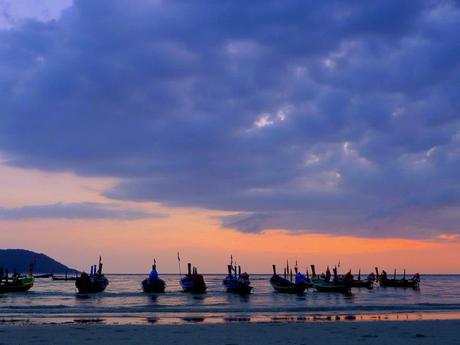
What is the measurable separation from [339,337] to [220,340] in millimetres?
4576

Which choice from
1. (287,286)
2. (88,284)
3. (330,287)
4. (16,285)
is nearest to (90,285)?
(88,284)

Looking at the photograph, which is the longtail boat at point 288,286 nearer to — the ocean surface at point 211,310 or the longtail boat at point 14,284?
the ocean surface at point 211,310

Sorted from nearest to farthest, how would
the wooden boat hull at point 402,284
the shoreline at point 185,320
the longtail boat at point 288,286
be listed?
the shoreline at point 185,320 → the longtail boat at point 288,286 → the wooden boat hull at point 402,284

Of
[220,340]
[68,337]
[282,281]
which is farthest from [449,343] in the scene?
[282,281]

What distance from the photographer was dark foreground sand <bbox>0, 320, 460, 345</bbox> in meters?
20.3

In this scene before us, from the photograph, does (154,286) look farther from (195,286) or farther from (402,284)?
(402,284)

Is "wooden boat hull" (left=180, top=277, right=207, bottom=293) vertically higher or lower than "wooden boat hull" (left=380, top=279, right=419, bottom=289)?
higher

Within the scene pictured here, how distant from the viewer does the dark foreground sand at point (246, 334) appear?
20.3 meters

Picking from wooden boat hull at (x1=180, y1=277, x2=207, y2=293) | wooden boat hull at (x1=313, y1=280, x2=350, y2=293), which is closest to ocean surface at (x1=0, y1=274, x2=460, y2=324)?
wooden boat hull at (x1=180, y1=277, x2=207, y2=293)

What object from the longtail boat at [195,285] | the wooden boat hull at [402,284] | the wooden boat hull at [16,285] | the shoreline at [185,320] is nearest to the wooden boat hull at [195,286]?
the longtail boat at [195,285]

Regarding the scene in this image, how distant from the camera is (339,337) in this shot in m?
21.6

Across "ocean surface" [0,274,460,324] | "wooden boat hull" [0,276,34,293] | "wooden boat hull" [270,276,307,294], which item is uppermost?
"wooden boat hull" [0,276,34,293]

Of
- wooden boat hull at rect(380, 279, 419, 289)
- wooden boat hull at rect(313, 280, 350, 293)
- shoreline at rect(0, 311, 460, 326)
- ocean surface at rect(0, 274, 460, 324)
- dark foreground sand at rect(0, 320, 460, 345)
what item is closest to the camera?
dark foreground sand at rect(0, 320, 460, 345)

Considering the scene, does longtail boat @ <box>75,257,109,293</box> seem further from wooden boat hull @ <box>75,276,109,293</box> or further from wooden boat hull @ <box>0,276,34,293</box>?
wooden boat hull @ <box>0,276,34,293</box>
